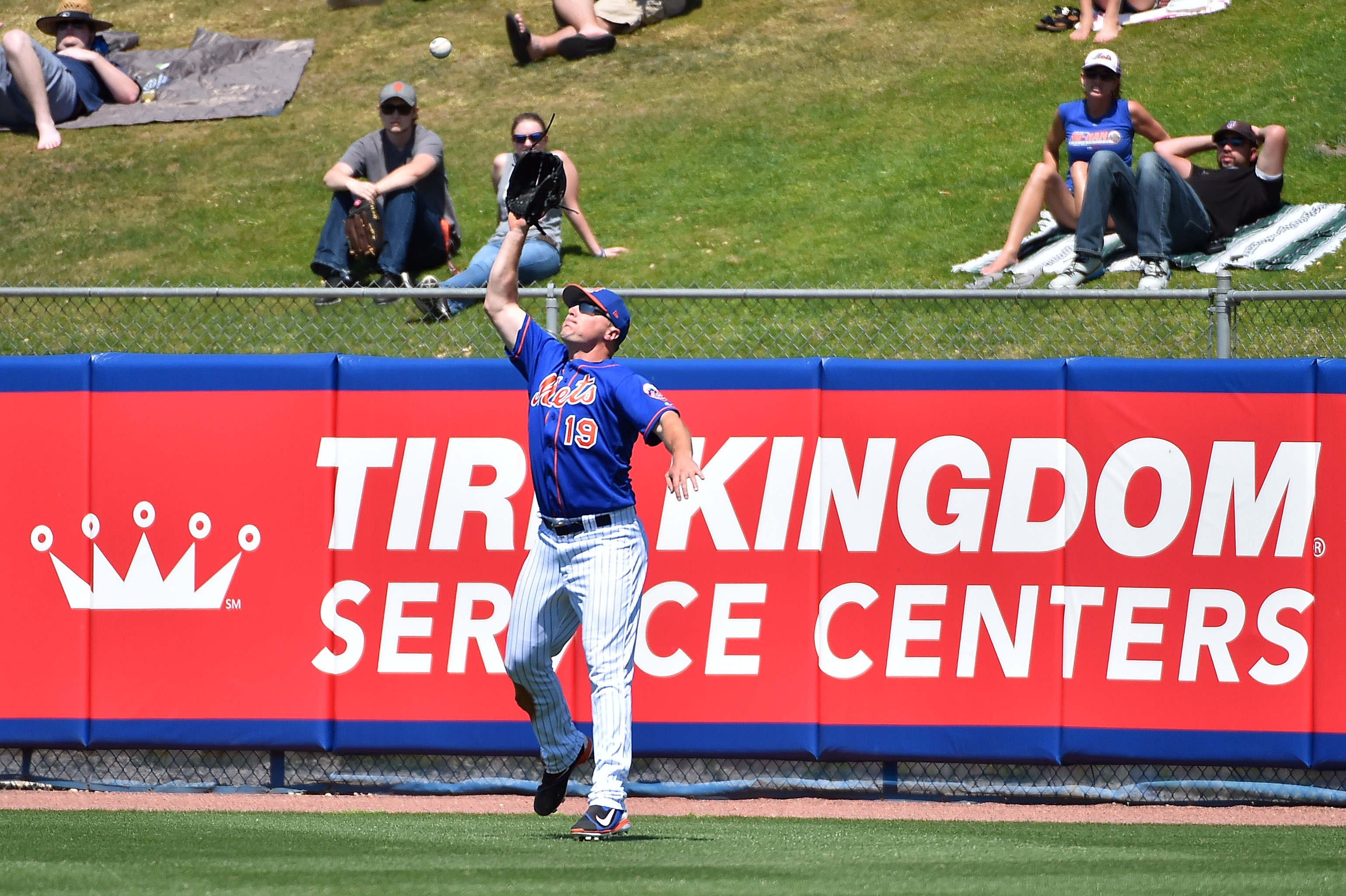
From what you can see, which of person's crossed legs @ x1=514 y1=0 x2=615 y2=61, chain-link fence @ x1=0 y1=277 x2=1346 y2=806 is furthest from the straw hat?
person's crossed legs @ x1=514 y1=0 x2=615 y2=61

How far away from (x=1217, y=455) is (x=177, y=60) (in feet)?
41.1

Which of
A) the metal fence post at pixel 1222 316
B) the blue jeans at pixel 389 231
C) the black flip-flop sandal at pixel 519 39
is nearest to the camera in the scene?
the metal fence post at pixel 1222 316

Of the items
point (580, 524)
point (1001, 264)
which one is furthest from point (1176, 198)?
point (580, 524)

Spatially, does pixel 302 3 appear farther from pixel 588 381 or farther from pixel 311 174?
pixel 588 381

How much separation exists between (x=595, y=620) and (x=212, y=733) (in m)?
2.61

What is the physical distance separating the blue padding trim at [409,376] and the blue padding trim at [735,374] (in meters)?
0.73

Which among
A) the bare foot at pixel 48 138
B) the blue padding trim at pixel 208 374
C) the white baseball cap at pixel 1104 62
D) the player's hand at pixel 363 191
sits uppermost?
the white baseball cap at pixel 1104 62

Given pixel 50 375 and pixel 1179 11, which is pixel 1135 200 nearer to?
pixel 1179 11

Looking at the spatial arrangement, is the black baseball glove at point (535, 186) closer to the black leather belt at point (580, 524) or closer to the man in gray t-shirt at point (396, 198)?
the black leather belt at point (580, 524)

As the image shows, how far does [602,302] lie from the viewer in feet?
16.8

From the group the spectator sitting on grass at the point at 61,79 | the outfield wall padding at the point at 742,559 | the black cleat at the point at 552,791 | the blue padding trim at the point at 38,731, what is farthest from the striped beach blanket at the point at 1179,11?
the blue padding trim at the point at 38,731

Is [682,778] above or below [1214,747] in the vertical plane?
below

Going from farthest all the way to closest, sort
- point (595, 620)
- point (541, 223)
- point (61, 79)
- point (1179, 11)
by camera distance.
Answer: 1. point (1179, 11)
2. point (61, 79)
3. point (541, 223)
4. point (595, 620)

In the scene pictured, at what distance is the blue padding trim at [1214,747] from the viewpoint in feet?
21.4
